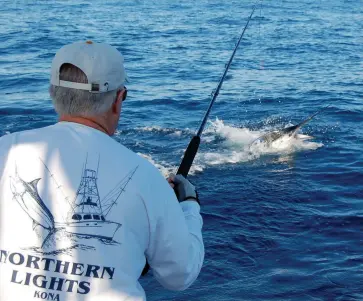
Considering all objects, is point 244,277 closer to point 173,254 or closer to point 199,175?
point 199,175

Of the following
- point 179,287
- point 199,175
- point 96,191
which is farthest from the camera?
point 199,175

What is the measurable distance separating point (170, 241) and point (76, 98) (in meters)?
0.50

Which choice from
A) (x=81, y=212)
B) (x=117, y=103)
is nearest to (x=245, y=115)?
(x=117, y=103)

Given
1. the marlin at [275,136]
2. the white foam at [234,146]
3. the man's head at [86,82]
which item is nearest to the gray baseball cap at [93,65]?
the man's head at [86,82]

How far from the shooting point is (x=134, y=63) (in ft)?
57.2

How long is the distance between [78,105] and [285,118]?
10.9 metres

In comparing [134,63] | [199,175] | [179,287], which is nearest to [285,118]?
[199,175]

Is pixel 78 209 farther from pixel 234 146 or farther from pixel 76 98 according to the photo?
pixel 234 146

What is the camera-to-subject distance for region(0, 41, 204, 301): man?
197 centimetres

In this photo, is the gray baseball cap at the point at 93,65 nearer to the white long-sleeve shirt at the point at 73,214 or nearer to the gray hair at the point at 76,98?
the gray hair at the point at 76,98

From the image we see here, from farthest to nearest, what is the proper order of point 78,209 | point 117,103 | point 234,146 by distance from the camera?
point 234,146, point 117,103, point 78,209

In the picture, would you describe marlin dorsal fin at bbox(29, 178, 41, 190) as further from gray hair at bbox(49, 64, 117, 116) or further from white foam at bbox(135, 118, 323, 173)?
white foam at bbox(135, 118, 323, 173)

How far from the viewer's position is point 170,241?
6.75 ft

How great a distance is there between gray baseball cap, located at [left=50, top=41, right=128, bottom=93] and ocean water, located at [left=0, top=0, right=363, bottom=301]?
420cm
